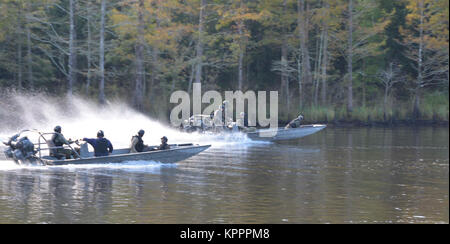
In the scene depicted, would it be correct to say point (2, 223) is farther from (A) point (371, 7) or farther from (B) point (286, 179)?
(A) point (371, 7)

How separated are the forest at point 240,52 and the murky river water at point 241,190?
61.4 feet

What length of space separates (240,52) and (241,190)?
31373mm

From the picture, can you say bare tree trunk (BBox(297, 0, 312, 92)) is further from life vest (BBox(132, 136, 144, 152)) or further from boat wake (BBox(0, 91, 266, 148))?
life vest (BBox(132, 136, 144, 152))

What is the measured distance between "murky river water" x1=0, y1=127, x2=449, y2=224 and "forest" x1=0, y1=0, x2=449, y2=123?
18726 mm

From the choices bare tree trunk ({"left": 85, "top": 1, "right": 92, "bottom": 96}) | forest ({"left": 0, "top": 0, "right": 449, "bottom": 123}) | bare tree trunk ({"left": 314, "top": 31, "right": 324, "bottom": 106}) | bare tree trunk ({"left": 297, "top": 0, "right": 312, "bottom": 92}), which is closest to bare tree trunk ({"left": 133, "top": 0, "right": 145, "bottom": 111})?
forest ({"left": 0, "top": 0, "right": 449, "bottom": 123})

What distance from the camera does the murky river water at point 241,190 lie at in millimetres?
14594

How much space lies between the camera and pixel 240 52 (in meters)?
48.4

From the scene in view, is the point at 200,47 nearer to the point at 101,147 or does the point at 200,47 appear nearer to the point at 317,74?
the point at 317,74

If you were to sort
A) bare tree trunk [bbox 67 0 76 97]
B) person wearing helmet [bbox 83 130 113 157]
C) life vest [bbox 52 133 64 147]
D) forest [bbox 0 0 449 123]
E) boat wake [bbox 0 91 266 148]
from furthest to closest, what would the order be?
1. forest [bbox 0 0 449 123]
2. bare tree trunk [bbox 67 0 76 97]
3. boat wake [bbox 0 91 266 148]
4. person wearing helmet [bbox 83 130 113 157]
5. life vest [bbox 52 133 64 147]

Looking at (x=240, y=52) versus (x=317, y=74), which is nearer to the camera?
(x=240, y=52)

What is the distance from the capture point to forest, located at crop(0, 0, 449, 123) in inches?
1692

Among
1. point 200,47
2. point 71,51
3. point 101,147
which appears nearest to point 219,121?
point 101,147

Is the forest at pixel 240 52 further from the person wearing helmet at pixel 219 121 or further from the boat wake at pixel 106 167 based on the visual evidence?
the boat wake at pixel 106 167
